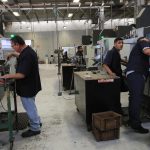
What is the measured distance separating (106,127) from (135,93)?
67 centimetres

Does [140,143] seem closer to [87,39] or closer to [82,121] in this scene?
[82,121]

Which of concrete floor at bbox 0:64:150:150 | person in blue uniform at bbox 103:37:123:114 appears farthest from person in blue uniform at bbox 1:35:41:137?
person in blue uniform at bbox 103:37:123:114

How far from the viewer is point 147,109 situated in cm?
434

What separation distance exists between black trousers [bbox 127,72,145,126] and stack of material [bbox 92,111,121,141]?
1.10ft

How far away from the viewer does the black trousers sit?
10.8 feet

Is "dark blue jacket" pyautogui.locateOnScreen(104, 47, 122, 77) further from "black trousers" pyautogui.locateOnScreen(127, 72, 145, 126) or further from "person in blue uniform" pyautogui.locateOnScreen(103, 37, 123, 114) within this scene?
"black trousers" pyautogui.locateOnScreen(127, 72, 145, 126)

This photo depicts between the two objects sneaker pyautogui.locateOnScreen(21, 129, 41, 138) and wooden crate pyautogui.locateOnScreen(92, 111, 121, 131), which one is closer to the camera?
wooden crate pyautogui.locateOnScreen(92, 111, 121, 131)

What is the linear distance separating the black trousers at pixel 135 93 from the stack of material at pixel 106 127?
334mm

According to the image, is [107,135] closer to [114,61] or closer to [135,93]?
[135,93]

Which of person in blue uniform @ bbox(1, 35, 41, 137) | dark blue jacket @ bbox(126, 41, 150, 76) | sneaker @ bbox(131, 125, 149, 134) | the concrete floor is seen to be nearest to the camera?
the concrete floor

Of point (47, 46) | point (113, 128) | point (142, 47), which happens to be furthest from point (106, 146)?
point (47, 46)

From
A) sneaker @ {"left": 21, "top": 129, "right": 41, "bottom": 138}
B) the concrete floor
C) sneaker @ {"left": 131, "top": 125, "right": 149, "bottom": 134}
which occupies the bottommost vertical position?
the concrete floor

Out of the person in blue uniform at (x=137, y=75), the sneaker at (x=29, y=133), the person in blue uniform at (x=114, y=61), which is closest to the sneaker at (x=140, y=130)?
the person in blue uniform at (x=137, y=75)

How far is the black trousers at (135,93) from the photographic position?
3.28m
